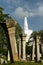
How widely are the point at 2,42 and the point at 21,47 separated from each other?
30981 millimetres

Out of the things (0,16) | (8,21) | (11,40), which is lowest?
(11,40)

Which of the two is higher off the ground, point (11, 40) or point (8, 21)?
point (8, 21)

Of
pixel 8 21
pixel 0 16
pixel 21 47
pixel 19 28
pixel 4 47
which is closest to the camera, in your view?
pixel 8 21

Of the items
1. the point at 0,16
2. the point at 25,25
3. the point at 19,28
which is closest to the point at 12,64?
the point at 0,16

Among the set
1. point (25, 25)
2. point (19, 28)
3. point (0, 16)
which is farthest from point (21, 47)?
point (25, 25)

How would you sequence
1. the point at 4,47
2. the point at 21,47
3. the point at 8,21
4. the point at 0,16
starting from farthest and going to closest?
the point at 4,47 < the point at 0,16 < the point at 21,47 < the point at 8,21

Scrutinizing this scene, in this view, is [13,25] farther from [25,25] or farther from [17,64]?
[25,25]

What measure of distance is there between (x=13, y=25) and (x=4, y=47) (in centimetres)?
5093

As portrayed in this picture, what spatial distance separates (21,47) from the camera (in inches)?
1487

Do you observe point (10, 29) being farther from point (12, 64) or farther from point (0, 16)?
point (0, 16)

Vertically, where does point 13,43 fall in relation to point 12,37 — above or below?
below

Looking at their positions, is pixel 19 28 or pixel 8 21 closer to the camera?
pixel 8 21

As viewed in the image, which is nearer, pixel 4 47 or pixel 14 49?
pixel 14 49

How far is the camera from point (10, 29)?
2033cm
